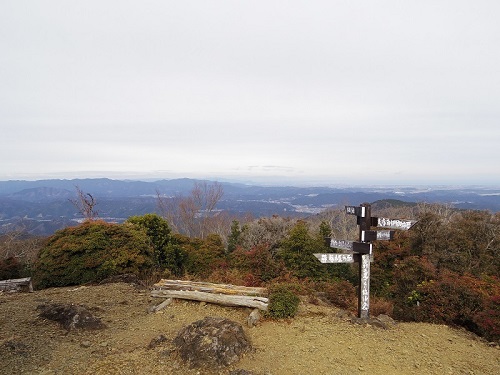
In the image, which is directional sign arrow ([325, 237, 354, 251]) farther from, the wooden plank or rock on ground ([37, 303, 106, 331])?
rock on ground ([37, 303, 106, 331])

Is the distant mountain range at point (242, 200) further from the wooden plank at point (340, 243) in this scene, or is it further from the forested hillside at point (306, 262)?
the wooden plank at point (340, 243)

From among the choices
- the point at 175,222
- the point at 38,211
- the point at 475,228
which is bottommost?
the point at 38,211

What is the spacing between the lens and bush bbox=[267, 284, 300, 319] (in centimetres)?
628

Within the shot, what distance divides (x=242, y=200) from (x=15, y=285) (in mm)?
83264

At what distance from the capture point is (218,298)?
6969 mm

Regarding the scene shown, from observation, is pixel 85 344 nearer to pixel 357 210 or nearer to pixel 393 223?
pixel 357 210

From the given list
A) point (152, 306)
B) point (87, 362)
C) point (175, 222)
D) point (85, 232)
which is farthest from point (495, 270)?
point (175, 222)

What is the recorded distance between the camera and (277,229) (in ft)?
62.7

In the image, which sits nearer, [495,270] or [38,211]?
[495,270]

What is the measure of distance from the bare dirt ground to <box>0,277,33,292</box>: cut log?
11.3 ft

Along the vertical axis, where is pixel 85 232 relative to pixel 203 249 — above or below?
above

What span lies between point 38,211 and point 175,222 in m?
108

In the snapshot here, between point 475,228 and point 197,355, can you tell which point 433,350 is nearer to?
point 197,355

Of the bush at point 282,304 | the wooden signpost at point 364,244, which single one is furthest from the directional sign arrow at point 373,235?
the bush at point 282,304
